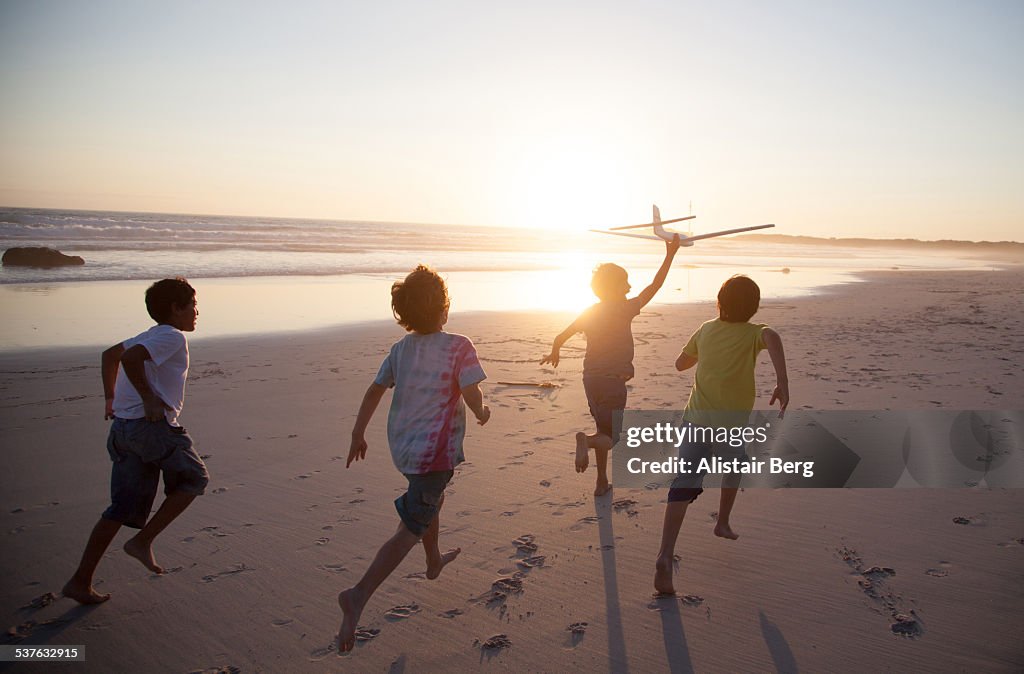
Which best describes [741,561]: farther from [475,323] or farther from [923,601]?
[475,323]

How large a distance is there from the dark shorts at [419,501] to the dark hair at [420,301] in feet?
2.31

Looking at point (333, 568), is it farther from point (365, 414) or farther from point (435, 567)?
point (365, 414)

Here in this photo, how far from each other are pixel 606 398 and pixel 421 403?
203 cm

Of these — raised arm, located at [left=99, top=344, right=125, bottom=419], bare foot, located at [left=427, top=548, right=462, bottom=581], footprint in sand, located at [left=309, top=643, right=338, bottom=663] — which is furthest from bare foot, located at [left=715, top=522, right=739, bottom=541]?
raised arm, located at [left=99, top=344, right=125, bottom=419]

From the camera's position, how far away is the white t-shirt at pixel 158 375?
3.24 m

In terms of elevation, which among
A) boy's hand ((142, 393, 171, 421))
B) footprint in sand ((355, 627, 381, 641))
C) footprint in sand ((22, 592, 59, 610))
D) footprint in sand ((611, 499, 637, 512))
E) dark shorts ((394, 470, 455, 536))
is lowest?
footprint in sand ((22, 592, 59, 610))

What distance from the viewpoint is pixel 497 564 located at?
3826 mm

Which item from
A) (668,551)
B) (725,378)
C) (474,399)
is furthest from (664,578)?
(474,399)

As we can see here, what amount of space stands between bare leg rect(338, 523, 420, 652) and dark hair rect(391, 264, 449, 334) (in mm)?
972

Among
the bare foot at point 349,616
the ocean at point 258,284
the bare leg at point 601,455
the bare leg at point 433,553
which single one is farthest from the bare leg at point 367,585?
the ocean at point 258,284

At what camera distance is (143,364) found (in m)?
3.19

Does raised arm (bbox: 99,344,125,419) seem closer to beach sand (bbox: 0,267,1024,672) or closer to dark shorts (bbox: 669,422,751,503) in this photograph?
beach sand (bbox: 0,267,1024,672)

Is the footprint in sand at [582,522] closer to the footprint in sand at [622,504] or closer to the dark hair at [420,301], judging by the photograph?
the footprint in sand at [622,504]

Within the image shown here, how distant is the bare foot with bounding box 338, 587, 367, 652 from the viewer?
286cm
